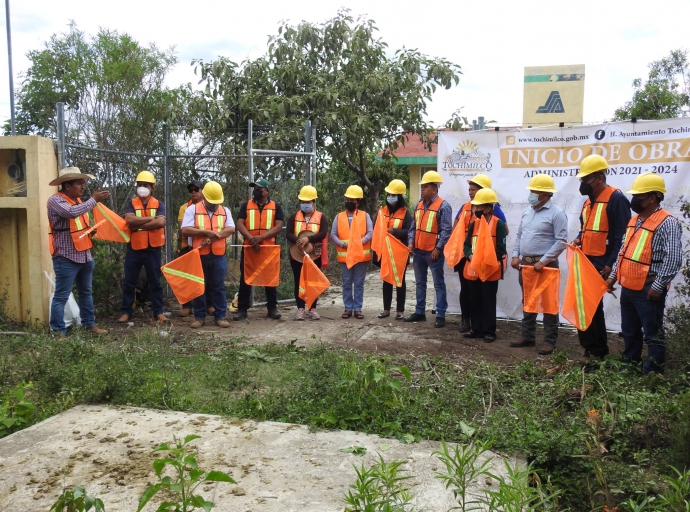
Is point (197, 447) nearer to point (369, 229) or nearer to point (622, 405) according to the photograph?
point (622, 405)

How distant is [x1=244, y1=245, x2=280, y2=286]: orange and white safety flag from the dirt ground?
568 mm

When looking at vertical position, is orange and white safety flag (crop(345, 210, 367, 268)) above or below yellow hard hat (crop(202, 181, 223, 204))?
below

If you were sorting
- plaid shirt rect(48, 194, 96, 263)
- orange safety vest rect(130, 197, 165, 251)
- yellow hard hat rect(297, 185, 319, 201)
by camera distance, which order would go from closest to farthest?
plaid shirt rect(48, 194, 96, 263) → orange safety vest rect(130, 197, 165, 251) → yellow hard hat rect(297, 185, 319, 201)

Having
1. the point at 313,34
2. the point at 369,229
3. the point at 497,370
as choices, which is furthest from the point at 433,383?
the point at 313,34

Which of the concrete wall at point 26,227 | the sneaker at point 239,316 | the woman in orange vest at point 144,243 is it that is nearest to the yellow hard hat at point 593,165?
the sneaker at point 239,316

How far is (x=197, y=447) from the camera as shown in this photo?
13.1ft

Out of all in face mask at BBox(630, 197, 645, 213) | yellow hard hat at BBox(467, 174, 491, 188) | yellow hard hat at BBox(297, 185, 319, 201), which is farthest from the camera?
yellow hard hat at BBox(297, 185, 319, 201)

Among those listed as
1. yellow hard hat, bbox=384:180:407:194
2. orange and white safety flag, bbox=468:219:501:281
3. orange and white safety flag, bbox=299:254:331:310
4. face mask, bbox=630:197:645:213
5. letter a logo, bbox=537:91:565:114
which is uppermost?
letter a logo, bbox=537:91:565:114

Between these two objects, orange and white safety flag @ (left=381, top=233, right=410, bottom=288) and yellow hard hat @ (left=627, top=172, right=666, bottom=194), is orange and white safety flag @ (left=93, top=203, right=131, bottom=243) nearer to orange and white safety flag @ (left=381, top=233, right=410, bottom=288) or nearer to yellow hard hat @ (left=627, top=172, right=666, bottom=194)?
orange and white safety flag @ (left=381, top=233, right=410, bottom=288)

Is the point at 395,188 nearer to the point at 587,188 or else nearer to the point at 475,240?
the point at 475,240

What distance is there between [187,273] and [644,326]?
548 cm

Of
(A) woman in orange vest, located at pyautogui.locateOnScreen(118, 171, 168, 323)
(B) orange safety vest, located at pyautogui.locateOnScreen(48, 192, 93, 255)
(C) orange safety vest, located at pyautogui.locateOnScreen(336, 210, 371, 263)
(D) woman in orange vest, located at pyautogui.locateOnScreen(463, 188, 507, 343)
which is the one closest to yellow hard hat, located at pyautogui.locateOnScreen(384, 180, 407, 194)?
(C) orange safety vest, located at pyautogui.locateOnScreen(336, 210, 371, 263)

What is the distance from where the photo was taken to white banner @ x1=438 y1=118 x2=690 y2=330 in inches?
282

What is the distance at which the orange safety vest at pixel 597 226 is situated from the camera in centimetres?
651
